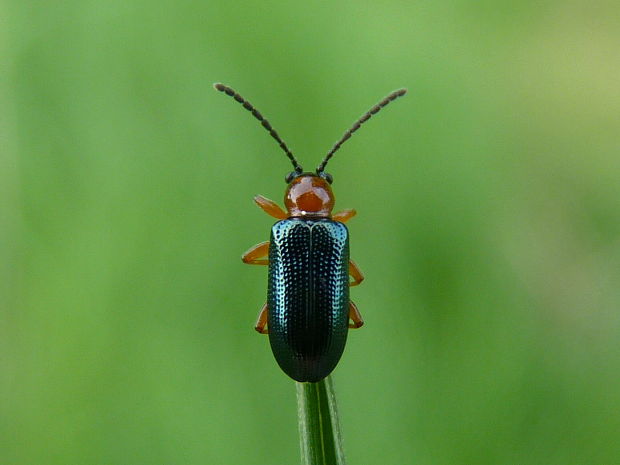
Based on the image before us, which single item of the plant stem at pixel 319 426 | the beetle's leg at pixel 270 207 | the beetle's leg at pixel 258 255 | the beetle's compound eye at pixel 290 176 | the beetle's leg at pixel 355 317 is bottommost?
the plant stem at pixel 319 426

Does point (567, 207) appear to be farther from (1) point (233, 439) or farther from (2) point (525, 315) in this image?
(1) point (233, 439)

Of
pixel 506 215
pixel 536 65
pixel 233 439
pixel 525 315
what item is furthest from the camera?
pixel 536 65

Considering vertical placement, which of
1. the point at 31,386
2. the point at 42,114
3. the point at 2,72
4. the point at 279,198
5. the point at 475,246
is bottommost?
the point at 31,386

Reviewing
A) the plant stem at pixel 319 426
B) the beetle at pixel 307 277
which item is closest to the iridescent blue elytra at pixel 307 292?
the beetle at pixel 307 277

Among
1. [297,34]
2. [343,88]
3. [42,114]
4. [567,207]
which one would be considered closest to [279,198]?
[343,88]

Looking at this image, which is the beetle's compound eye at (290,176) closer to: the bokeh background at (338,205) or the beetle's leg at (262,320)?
the bokeh background at (338,205)
